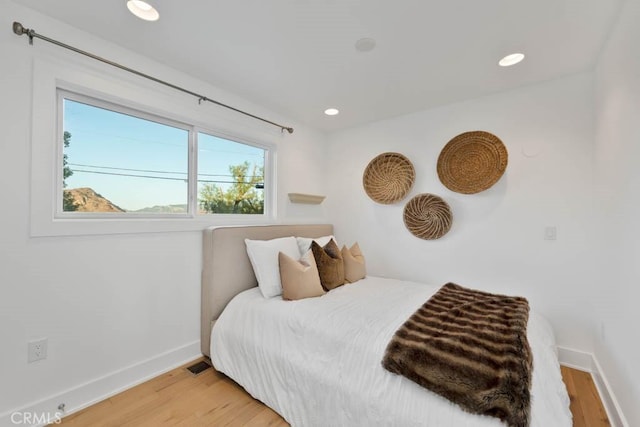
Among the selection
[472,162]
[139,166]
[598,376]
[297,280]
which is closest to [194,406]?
[297,280]

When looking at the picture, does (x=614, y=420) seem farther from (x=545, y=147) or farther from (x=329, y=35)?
(x=329, y=35)

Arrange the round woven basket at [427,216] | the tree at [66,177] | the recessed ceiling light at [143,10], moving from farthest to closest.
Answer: the round woven basket at [427,216] < the tree at [66,177] < the recessed ceiling light at [143,10]

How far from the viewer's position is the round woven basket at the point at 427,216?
2.74 m

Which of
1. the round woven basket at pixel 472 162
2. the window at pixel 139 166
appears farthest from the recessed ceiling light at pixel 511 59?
the window at pixel 139 166

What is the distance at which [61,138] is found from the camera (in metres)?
1.73

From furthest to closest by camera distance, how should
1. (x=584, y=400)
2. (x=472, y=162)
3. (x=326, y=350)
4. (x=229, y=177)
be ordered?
(x=229, y=177)
(x=472, y=162)
(x=584, y=400)
(x=326, y=350)

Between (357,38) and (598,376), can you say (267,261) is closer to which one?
(357,38)

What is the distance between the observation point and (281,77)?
2.27 meters

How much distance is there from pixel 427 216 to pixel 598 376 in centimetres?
171

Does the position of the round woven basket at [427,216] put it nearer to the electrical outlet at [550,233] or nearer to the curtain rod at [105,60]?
the electrical outlet at [550,233]

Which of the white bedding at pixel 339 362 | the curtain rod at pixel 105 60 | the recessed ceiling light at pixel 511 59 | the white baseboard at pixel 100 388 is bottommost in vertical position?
the white baseboard at pixel 100 388

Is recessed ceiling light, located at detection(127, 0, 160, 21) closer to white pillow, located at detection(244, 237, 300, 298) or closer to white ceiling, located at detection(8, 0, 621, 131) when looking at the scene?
white ceiling, located at detection(8, 0, 621, 131)

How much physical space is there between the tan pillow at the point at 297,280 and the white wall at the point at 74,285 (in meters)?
0.78

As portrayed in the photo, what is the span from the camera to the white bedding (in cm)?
117
